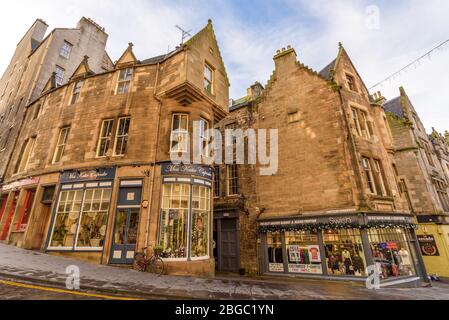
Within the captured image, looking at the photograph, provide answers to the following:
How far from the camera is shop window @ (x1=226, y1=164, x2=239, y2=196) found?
658 inches

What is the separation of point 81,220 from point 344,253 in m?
13.7

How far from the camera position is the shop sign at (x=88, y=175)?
11.5 metres

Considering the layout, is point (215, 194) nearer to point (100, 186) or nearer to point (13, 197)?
point (100, 186)

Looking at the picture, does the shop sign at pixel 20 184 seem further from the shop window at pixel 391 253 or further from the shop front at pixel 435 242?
the shop front at pixel 435 242

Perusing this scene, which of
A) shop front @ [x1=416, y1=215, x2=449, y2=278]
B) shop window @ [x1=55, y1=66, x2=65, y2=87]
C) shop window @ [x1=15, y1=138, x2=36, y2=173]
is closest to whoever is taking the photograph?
shop window @ [x1=15, y1=138, x2=36, y2=173]

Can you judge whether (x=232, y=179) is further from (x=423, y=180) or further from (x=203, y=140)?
(x=423, y=180)

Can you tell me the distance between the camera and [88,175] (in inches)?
462

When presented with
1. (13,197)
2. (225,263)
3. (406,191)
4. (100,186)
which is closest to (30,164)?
(13,197)

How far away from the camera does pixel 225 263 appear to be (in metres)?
15.4

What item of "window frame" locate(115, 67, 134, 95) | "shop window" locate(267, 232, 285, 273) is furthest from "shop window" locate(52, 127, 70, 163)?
"shop window" locate(267, 232, 285, 273)

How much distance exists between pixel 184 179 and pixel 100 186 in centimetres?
445

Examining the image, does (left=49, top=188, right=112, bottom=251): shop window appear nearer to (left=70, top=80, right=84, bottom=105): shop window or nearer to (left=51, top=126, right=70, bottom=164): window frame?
(left=51, top=126, right=70, bottom=164): window frame

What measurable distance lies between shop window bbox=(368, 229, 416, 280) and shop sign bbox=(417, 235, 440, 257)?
648 cm

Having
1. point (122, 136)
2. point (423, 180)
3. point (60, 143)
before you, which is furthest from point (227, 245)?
point (423, 180)
